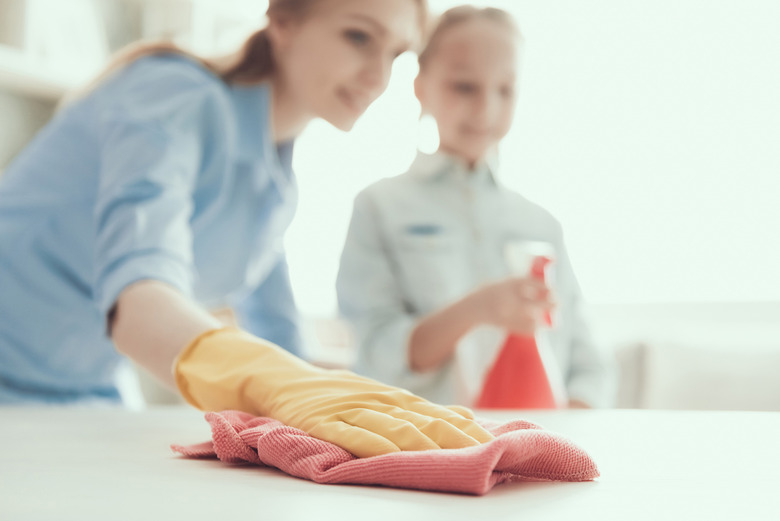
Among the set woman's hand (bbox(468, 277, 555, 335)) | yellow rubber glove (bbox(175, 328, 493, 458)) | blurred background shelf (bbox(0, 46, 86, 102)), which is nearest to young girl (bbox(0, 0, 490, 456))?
yellow rubber glove (bbox(175, 328, 493, 458))

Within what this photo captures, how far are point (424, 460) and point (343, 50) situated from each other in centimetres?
78

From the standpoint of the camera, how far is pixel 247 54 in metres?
1.06

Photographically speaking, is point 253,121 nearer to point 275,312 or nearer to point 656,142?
point 275,312

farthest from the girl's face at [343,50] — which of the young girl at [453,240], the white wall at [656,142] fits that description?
the white wall at [656,142]

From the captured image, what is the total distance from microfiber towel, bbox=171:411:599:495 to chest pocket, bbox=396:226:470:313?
34.6 inches

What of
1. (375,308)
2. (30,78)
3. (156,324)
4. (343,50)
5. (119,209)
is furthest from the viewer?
(30,78)

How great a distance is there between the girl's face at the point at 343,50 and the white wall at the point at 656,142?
145 centimetres

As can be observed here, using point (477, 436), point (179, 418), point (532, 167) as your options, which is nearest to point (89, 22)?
point (532, 167)

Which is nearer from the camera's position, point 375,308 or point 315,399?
point 315,399

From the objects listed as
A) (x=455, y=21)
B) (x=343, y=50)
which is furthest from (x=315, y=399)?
(x=455, y=21)

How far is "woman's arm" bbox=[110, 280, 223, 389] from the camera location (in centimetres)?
58

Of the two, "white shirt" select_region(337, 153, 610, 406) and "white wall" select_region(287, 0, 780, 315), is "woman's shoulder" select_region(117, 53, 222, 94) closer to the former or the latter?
"white shirt" select_region(337, 153, 610, 406)

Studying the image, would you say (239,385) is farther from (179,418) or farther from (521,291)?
(521,291)

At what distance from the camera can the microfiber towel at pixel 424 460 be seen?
0.31m
